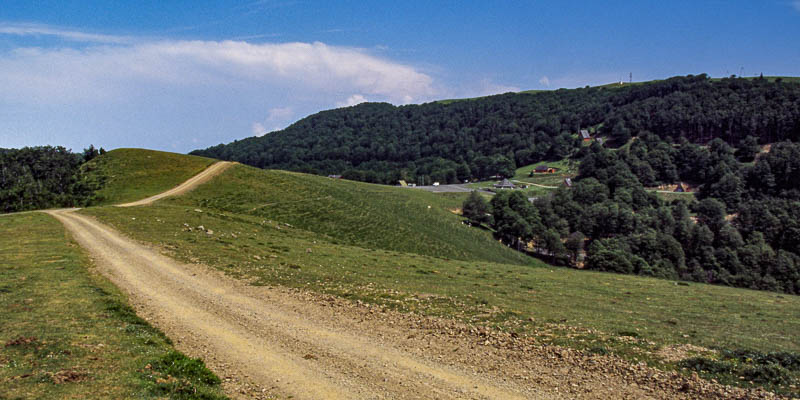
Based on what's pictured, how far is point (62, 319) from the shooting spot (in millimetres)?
14961

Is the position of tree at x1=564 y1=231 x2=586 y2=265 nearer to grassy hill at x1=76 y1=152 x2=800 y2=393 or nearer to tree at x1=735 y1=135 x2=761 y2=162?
grassy hill at x1=76 y1=152 x2=800 y2=393

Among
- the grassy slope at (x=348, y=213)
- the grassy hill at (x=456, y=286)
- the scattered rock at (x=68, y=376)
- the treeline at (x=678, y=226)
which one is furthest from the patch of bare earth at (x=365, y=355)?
the treeline at (x=678, y=226)

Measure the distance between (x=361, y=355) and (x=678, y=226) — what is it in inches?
4139

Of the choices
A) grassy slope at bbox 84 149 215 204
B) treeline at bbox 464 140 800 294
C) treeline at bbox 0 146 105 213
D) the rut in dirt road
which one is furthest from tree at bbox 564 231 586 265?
treeline at bbox 0 146 105 213

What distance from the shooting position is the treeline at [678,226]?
78375 mm

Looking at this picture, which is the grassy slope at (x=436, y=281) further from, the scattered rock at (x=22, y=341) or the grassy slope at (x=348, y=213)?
the scattered rock at (x=22, y=341)

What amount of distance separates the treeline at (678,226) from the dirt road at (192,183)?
170 feet

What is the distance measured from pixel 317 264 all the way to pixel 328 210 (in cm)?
3553

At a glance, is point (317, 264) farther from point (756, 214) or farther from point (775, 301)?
point (756, 214)

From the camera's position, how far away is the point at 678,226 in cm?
9656

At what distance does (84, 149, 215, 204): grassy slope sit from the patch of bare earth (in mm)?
49955

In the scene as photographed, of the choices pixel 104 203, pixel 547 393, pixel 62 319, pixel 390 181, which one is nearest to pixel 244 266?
pixel 62 319

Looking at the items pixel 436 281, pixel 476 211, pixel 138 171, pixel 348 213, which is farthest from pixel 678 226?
pixel 138 171

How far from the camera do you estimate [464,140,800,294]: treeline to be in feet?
257
